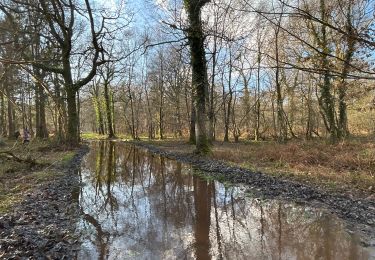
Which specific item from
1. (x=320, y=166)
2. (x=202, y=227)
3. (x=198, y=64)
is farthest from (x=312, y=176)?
(x=198, y=64)

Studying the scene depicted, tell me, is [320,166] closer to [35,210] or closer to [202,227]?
[202,227]

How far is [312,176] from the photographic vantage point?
10484 mm

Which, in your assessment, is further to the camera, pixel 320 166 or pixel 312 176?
pixel 320 166

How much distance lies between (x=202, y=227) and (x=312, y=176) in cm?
568

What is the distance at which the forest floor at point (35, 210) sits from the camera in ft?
16.7

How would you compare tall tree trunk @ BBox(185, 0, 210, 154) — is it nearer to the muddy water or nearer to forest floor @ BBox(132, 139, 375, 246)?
forest floor @ BBox(132, 139, 375, 246)

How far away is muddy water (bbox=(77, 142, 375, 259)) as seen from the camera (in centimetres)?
519

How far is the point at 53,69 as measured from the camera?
20.1m

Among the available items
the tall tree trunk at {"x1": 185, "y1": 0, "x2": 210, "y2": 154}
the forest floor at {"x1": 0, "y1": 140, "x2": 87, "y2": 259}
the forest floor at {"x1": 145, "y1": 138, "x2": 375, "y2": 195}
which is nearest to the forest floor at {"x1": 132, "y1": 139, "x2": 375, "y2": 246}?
the forest floor at {"x1": 145, "y1": 138, "x2": 375, "y2": 195}

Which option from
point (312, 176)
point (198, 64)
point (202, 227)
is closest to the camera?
point (202, 227)

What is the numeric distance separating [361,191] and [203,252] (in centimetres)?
557

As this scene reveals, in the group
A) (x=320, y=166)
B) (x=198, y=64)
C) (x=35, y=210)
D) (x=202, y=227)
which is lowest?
(x=202, y=227)

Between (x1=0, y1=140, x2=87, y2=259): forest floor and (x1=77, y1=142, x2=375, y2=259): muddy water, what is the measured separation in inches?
15.2

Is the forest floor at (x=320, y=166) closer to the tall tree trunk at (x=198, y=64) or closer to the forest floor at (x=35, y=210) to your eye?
the tall tree trunk at (x=198, y=64)
